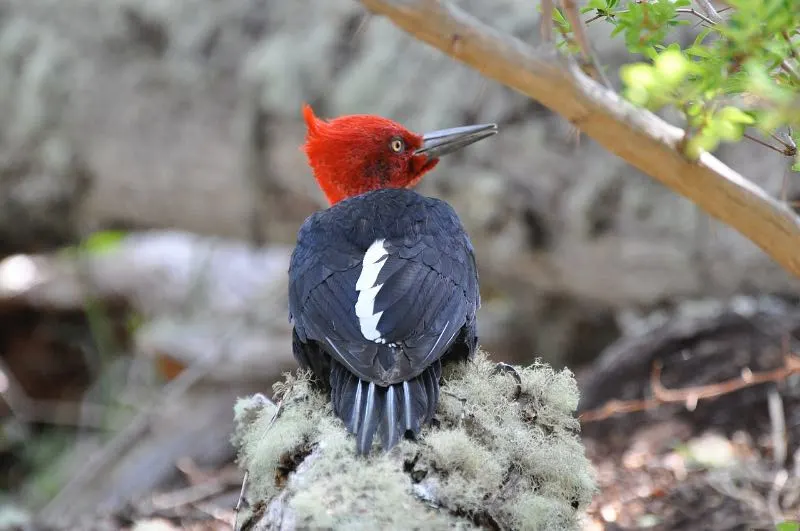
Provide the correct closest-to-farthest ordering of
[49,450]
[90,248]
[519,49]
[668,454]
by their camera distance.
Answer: [519,49]
[668,454]
[49,450]
[90,248]

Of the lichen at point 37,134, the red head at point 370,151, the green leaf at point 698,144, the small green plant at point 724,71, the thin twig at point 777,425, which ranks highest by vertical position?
the small green plant at point 724,71

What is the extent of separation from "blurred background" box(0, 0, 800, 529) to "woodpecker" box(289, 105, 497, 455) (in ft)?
2.88

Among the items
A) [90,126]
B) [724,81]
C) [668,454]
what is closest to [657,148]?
[724,81]

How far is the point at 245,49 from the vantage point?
4188 millimetres

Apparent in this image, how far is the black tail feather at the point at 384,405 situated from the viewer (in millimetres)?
1719

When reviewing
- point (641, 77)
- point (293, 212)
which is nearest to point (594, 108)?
point (641, 77)

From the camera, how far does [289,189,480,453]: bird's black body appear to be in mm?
1816

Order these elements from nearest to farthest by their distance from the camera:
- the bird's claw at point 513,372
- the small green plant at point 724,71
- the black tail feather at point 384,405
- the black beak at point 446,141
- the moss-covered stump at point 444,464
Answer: the small green plant at point 724,71
the moss-covered stump at point 444,464
the black tail feather at point 384,405
the bird's claw at point 513,372
the black beak at point 446,141

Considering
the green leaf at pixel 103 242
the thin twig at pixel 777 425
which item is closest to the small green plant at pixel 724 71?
the thin twig at pixel 777 425

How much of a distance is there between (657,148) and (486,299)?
3.53 meters

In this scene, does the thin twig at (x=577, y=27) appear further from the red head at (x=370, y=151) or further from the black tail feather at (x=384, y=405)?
the red head at (x=370, y=151)

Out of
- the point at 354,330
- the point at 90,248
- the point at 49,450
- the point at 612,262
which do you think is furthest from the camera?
the point at 90,248

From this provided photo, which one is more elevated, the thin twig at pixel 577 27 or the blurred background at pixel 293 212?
the thin twig at pixel 577 27

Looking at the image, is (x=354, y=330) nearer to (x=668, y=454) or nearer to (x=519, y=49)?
(x=519, y=49)
